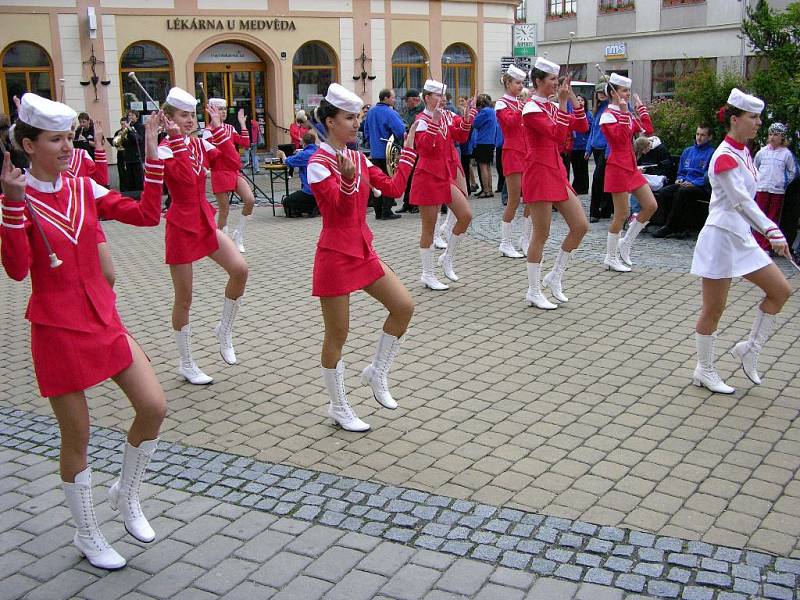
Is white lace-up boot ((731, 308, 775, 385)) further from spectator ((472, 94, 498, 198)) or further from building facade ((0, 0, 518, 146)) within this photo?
building facade ((0, 0, 518, 146))

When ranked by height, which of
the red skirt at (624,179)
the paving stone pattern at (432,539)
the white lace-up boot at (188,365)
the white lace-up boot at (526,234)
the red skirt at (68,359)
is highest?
the red skirt at (624,179)

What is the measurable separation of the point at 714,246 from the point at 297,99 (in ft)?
66.8

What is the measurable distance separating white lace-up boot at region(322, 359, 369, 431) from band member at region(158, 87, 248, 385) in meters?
1.37

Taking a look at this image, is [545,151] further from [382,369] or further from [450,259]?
[382,369]

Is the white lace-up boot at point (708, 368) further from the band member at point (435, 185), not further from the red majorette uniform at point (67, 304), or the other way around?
the red majorette uniform at point (67, 304)

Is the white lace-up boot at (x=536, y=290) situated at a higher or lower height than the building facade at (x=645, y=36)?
lower

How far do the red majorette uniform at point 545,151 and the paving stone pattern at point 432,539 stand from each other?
4215 mm

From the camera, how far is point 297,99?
24.8 meters

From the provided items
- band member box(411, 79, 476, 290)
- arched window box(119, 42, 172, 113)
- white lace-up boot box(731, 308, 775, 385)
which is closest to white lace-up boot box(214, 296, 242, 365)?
Result: band member box(411, 79, 476, 290)

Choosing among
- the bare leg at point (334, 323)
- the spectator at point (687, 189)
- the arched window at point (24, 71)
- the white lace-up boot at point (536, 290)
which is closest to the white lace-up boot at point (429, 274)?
the white lace-up boot at point (536, 290)

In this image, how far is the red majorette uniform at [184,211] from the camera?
6.19 meters

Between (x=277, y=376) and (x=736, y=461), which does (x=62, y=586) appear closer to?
(x=277, y=376)

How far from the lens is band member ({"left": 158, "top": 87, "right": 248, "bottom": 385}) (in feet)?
20.3

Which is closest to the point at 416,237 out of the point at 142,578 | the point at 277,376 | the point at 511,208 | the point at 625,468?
the point at 511,208
